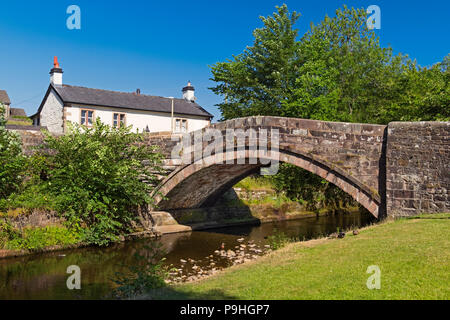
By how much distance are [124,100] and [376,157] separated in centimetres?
2467

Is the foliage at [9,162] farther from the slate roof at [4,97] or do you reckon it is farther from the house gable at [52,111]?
the slate roof at [4,97]

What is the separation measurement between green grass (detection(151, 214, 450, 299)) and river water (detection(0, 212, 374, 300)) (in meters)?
2.75

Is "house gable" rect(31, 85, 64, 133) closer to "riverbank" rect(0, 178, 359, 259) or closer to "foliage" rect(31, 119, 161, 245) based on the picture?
"foliage" rect(31, 119, 161, 245)

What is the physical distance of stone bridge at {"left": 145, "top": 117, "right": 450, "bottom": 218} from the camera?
1173 centimetres

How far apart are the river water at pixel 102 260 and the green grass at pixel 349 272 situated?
2.75 metres

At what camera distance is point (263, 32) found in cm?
2945

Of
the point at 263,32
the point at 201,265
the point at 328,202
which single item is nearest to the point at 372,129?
the point at 201,265

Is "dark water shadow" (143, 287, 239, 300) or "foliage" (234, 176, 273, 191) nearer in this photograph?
"dark water shadow" (143, 287, 239, 300)

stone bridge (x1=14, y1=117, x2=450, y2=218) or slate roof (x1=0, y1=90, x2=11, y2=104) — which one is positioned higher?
slate roof (x1=0, y1=90, x2=11, y2=104)

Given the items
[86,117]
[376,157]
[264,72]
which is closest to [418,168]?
[376,157]

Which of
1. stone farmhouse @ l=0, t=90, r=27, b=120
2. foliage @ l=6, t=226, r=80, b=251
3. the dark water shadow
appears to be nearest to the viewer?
the dark water shadow

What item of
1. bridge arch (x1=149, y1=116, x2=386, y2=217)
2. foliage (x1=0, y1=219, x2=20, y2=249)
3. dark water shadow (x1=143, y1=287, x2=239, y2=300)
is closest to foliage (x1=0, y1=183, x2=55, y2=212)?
foliage (x1=0, y1=219, x2=20, y2=249)

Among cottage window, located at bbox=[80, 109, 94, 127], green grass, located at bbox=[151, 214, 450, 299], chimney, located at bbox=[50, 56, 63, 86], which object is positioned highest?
chimney, located at bbox=[50, 56, 63, 86]

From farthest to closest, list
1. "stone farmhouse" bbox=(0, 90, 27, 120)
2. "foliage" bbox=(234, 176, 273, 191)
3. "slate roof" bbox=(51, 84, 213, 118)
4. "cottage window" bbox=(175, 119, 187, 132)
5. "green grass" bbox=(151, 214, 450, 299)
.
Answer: "stone farmhouse" bbox=(0, 90, 27, 120) → "cottage window" bbox=(175, 119, 187, 132) → "slate roof" bbox=(51, 84, 213, 118) → "foliage" bbox=(234, 176, 273, 191) → "green grass" bbox=(151, 214, 450, 299)
